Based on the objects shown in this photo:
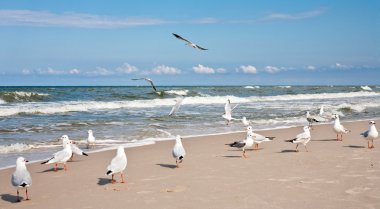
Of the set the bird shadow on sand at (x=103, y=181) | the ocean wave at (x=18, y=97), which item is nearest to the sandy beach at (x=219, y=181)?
the bird shadow on sand at (x=103, y=181)

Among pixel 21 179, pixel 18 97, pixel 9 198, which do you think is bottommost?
A: pixel 9 198

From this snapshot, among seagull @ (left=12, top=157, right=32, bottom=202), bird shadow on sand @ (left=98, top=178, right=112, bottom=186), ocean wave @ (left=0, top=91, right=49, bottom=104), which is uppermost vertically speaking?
ocean wave @ (left=0, top=91, right=49, bottom=104)

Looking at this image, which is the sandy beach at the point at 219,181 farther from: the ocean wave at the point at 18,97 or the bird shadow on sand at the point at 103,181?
the ocean wave at the point at 18,97

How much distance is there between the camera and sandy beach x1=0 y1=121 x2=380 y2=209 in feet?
18.5

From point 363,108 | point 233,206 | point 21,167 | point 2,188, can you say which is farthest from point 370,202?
point 363,108

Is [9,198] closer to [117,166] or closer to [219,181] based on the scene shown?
[117,166]

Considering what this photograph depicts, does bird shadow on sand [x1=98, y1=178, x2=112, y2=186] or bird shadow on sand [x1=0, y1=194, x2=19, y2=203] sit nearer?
bird shadow on sand [x1=0, y1=194, x2=19, y2=203]

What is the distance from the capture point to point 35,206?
5.91m

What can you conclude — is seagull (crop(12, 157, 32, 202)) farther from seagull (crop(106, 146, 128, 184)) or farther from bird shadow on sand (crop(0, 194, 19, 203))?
seagull (crop(106, 146, 128, 184))

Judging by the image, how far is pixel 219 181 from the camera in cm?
683

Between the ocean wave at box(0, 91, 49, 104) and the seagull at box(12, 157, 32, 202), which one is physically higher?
the ocean wave at box(0, 91, 49, 104)

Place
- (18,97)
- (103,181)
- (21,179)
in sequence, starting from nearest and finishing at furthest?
(21,179), (103,181), (18,97)

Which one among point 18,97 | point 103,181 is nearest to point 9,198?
point 103,181

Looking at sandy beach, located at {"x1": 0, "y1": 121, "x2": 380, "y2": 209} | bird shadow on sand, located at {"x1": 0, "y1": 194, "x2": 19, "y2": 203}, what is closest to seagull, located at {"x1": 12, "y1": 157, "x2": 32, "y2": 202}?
bird shadow on sand, located at {"x1": 0, "y1": 194, "x2": 19, "y2": 203}
